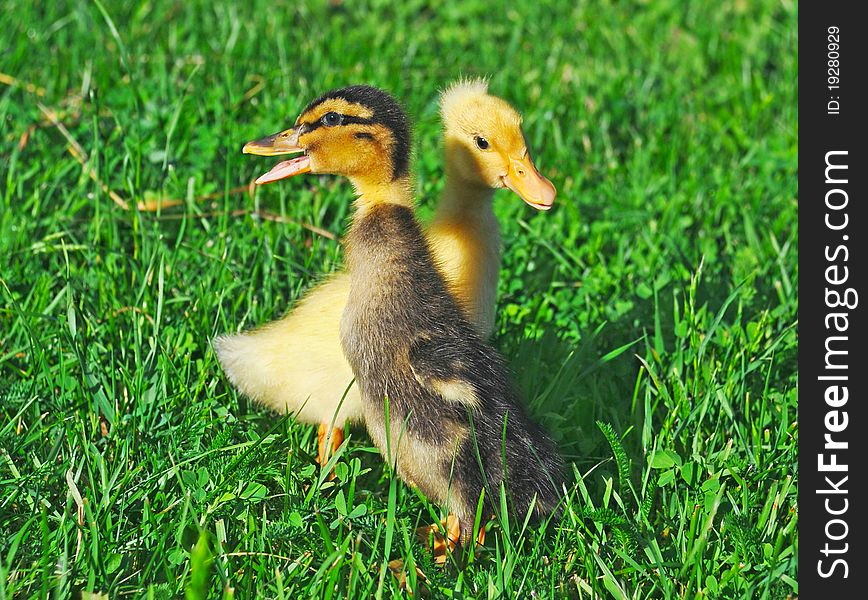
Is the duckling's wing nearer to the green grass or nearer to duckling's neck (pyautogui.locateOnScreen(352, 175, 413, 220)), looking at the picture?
the green grass

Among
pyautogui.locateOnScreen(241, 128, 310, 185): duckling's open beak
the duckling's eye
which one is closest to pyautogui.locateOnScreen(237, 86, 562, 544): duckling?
the duckling's eye

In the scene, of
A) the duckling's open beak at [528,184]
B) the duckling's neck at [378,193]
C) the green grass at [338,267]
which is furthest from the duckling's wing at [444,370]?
the duckling's open beak at [528,184]

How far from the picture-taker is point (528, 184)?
3.56 meters

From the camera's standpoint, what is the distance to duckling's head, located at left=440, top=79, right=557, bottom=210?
357 centimetres

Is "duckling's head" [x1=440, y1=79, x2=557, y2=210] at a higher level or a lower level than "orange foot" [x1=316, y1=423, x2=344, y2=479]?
higher

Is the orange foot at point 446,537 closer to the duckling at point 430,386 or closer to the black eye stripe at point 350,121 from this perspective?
the duckling at point 430,386

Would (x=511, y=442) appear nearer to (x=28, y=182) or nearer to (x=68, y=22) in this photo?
(x=28, y=182)

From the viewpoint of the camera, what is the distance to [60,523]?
9.91ft

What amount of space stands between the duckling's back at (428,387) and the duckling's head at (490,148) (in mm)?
553

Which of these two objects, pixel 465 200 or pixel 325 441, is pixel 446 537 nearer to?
pixel 325 441

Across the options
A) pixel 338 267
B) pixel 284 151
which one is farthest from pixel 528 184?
pixel 338 267
